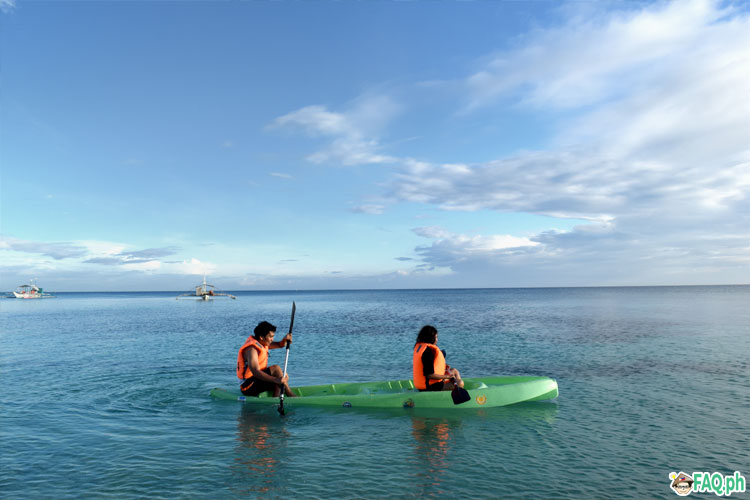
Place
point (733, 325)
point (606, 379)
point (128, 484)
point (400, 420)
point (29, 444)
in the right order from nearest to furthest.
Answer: point (128, 484), point (29, 444), point (400, 420), point (606, 379), point (733, 325)

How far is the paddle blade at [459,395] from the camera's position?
439 inches

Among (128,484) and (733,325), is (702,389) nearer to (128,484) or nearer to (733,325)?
(128,484)

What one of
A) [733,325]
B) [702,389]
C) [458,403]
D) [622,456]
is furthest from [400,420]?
[733,325]

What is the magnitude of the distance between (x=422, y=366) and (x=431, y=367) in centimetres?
24

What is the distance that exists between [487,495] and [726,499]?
354 centimetres

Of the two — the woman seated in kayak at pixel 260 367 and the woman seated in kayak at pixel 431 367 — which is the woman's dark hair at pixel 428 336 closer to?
the woman seated in kayak at pixel 431 367

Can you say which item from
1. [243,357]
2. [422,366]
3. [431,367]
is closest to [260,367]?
[243,357]

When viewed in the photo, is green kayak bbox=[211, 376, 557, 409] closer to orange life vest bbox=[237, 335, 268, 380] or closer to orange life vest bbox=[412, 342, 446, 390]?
orange life vest bbox=[412, 342, 446, 390]

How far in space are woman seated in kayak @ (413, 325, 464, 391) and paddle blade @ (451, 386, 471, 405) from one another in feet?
0.41

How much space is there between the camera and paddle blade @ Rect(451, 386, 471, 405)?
36.6 ft

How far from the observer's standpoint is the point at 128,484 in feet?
23.8

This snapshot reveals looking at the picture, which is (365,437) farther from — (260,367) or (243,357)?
(243,357)

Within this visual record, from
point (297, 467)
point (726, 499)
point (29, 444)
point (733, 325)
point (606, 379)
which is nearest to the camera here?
point (726, 499)

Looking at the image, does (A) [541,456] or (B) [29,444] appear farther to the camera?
(B) [29,444]
